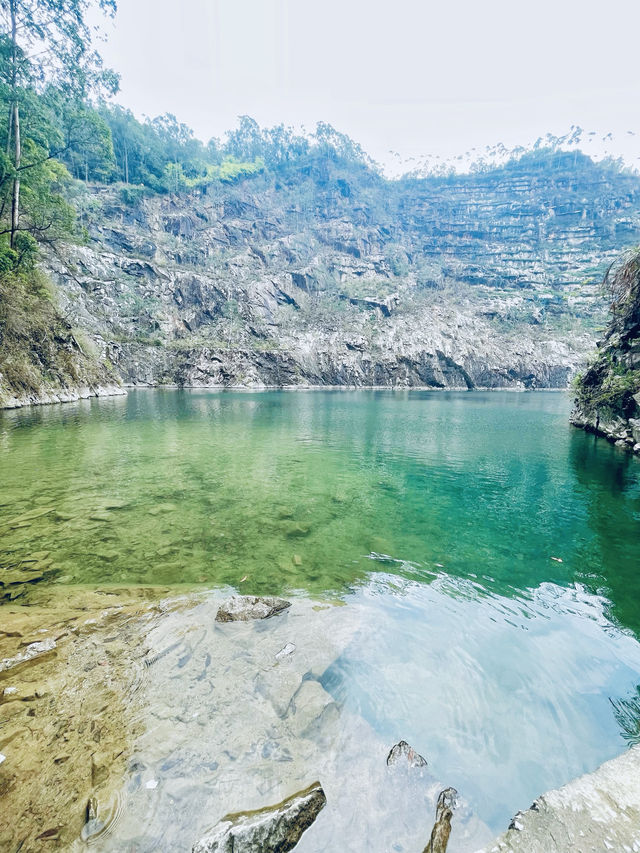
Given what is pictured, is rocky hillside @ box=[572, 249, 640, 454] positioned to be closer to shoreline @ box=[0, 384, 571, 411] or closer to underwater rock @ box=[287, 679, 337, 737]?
shoreline @ box=[0, 384, 571, 411]

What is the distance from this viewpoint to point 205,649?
4910 millimetres

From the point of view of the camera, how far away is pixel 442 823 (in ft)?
9.85

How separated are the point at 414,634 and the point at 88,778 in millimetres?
4214

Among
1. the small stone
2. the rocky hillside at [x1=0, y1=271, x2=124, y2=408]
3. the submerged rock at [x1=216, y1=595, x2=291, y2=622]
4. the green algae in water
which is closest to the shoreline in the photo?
the rocky hillside at [x1=0, y1=271, x2=124, y2=408]

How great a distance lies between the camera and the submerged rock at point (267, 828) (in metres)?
2.60

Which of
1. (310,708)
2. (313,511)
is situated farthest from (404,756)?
(313,511)

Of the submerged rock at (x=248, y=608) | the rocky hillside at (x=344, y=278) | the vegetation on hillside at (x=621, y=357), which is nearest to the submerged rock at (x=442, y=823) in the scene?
the submerged rock at (x=248, y=608)

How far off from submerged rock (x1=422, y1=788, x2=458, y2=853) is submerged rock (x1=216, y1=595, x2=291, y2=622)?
10.2ft

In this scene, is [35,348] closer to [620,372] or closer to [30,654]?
[30,654]

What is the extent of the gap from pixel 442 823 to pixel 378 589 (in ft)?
12.5

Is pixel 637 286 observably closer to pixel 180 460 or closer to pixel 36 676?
pixel 180 460

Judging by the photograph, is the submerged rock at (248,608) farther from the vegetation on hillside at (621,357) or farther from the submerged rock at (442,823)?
the vegetation on hillside at (621,357)

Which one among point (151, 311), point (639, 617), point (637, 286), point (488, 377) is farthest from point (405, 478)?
point (488, 377)

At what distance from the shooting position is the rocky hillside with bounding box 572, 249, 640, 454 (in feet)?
64.8
